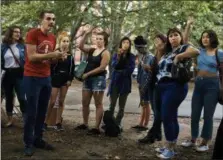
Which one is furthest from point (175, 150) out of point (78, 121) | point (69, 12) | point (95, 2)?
point (95, 2)

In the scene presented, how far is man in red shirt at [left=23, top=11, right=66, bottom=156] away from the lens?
4.79 metres

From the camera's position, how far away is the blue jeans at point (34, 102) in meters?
4.88

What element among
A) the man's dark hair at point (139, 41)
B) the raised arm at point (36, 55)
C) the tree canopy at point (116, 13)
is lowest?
the raised arm at point (36, 55)

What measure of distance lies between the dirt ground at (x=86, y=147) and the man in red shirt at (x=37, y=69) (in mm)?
317

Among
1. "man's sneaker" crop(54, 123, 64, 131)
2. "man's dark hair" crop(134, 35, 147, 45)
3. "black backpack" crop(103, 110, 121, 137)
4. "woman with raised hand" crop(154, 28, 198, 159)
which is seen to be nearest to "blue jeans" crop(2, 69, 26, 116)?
"man's sneaker" crop(54, 123, 64, 131)

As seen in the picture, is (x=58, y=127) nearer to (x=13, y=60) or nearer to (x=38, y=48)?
(x=13, y=60)

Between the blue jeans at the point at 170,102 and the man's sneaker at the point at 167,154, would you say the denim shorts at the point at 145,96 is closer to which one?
the blue jeans at the point at 170,102

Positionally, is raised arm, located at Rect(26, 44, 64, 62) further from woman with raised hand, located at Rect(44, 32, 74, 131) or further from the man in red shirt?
woman with raised hand, located at Rect(44, 32, 74, 131)

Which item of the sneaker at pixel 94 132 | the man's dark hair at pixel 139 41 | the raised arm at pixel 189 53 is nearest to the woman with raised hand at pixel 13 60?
the sneaker at pixel 94 132

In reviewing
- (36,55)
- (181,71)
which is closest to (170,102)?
(181,71)

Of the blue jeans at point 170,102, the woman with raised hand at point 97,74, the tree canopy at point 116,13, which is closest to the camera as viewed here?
the blue jeans at point 170,102

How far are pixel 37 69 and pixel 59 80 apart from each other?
1552 millimetres

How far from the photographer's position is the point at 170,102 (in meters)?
5.11

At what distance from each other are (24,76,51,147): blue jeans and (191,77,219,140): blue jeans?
222 centimetres
